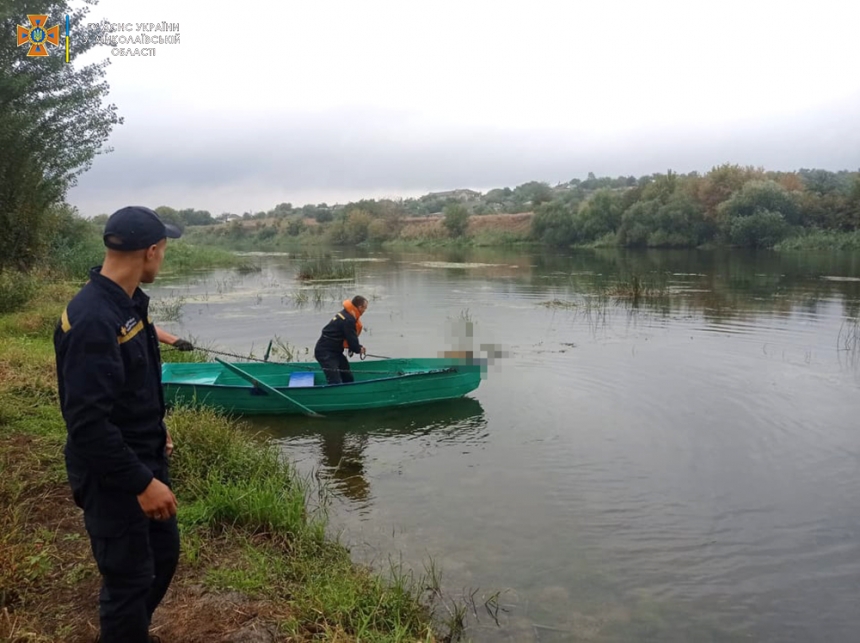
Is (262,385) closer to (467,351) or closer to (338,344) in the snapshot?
(338,344)

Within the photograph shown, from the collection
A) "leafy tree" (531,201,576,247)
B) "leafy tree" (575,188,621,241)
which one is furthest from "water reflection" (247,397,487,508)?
"leafy tree" (531,201,576,247)

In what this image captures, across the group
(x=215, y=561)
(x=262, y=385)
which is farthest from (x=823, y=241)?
(x=215, y=561)

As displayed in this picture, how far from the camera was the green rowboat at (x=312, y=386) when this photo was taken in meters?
8.27

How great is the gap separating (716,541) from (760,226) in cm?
4308

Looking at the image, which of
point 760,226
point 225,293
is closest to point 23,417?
point 225,293

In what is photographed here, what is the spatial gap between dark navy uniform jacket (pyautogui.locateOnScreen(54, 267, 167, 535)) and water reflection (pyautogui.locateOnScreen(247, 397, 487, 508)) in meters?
4.60

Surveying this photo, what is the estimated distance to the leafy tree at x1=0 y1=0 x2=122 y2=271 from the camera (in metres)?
9.74

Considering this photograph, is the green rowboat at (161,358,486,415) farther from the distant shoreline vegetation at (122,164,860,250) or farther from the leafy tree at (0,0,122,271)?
the distant shoreline vegetation at (122,164,860,250)

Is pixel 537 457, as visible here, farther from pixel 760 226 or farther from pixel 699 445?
pixel 760 226

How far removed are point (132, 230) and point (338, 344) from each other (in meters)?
6.71

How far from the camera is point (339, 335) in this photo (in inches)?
354

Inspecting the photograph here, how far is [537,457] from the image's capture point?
7.33m

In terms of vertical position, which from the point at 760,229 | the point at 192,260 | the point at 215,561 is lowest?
the point at 215,561

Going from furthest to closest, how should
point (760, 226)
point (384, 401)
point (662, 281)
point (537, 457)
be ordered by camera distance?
point (760, 226)
point (662, 281)
point (384, 401)
point (537, 457)
